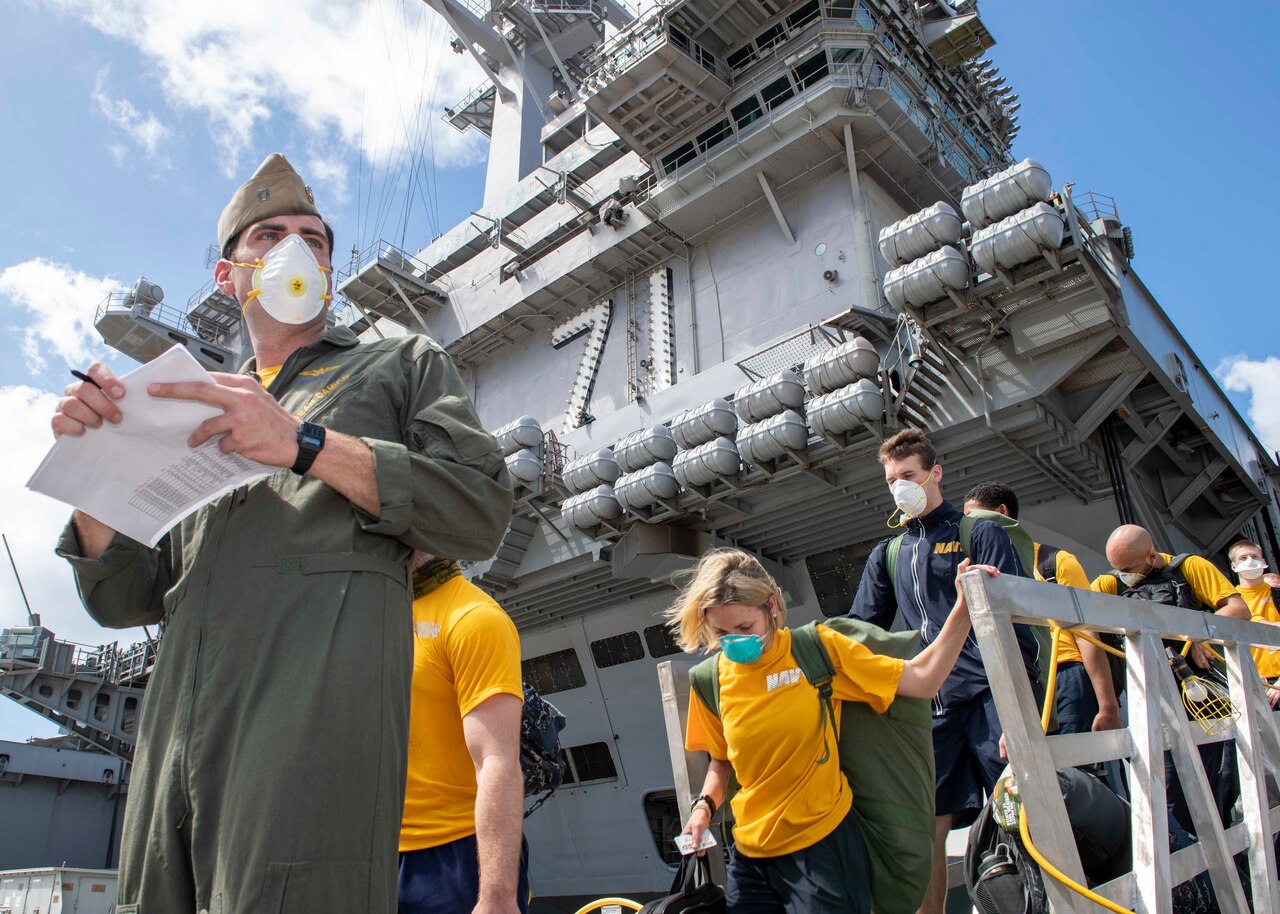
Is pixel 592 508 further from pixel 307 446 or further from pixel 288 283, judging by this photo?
pixel 307 446

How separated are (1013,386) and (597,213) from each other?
8.81 meters

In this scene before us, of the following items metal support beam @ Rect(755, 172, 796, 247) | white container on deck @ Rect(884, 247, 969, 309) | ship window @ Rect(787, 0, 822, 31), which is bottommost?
white container on deck @ Rect(884, 247, 969, 309)

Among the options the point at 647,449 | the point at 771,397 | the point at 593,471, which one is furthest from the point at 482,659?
the point at 593,471

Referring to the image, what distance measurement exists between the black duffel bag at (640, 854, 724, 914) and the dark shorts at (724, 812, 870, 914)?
51 millimetres

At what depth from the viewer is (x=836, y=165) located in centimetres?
1342

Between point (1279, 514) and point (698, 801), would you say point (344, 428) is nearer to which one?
point (698, 801)

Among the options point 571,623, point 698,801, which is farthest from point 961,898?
point 571,623

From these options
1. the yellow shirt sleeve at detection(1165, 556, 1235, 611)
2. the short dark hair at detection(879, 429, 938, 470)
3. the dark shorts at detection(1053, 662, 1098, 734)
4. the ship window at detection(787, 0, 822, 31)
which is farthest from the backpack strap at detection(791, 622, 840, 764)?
the ship window at detection(787, 0, 822, 31)

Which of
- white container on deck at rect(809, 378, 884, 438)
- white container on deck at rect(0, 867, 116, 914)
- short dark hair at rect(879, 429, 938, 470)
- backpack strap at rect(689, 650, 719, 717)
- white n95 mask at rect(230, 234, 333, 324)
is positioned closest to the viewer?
white n95 mask at rect(230, 234, 333, 324)

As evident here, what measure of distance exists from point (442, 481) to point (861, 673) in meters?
1.77

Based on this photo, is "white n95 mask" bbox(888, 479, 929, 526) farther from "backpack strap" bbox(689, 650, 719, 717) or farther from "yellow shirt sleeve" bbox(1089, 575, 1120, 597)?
"yellow shirt sleeve" bbox(1089, 575, 1120, 597)

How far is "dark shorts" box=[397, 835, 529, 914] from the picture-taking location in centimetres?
217

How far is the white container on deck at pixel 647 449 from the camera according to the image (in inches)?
448

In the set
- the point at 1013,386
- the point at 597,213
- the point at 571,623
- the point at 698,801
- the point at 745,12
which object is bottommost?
the point at 698,801
